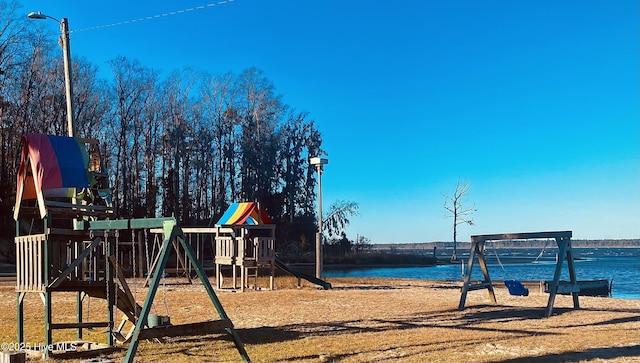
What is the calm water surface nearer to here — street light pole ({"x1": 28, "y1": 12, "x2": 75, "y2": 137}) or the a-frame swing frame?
street light pole ({"x1": 28, "y1": 12, "x2": 75, "y2": 137})

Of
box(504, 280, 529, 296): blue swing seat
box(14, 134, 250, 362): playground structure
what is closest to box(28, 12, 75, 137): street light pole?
box(14, 134, 250, 362): playground structure

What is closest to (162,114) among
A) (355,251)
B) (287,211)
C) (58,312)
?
(287,211)

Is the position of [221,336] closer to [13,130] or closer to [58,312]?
[58,312]

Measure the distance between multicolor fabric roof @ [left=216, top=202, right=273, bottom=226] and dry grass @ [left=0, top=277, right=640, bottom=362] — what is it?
538cm

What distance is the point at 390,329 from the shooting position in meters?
10.3

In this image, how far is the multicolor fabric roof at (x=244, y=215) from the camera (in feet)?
71.6

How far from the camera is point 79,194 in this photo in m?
9.45

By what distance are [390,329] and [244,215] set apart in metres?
12.2

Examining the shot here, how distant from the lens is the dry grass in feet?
25.6

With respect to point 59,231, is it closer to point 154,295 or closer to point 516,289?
point 154,295

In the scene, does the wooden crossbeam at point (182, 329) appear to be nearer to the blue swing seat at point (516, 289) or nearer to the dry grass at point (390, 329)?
the dry grass at point (390, 329)

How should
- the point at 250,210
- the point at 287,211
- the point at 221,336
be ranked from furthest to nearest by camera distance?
the point at 287,211, the point at 250,210, the point at 221,336

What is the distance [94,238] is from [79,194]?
41.4 inches

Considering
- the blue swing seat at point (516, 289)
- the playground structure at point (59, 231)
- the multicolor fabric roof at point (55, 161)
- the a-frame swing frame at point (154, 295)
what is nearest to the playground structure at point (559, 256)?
the blue swing seat at point (516, 289)
